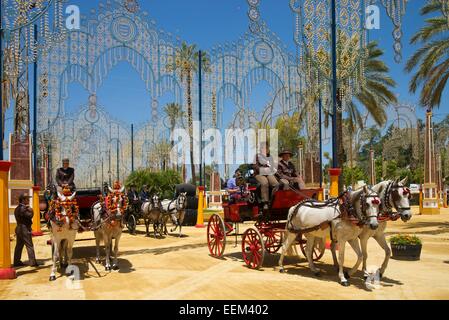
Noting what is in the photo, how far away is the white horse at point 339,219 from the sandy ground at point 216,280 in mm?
726

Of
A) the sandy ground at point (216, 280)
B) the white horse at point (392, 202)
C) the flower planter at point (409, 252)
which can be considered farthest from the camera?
the flower planter at point (409, 252)

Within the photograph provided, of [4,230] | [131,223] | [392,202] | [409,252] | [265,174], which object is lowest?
[131,223]

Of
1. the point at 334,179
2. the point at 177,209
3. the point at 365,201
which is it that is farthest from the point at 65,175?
the point at 177,209

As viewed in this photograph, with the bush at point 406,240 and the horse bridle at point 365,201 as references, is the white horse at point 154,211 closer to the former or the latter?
the bush at point 406,240

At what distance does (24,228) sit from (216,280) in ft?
17.9

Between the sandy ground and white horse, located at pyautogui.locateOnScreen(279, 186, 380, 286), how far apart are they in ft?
2.38

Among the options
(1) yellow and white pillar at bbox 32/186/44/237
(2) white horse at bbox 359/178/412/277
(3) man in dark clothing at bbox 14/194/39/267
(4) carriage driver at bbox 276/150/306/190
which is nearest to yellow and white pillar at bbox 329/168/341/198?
(4) carriage driver at bbox 276/150/306/190

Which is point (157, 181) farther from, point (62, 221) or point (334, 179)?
point (62, 221)

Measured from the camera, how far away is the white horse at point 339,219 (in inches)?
338

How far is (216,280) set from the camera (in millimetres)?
9734

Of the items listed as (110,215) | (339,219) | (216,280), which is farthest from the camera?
(110,215)

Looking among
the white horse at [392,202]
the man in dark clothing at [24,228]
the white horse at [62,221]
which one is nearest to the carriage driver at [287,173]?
the white horse at [392,202]

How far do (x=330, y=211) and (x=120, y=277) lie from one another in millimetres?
4728
